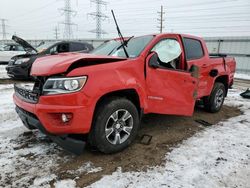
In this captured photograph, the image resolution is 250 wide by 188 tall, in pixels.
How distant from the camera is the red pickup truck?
2891mm

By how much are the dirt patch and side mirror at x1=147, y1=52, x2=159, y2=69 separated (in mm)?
1274

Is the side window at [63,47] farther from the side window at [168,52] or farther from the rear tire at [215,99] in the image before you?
the side window at [168,52]

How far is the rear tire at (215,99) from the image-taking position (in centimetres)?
563

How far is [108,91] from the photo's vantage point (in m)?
3.09

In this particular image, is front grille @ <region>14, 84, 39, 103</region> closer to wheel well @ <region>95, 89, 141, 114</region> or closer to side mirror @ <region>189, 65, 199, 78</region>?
wheel well @ <region>95, 89, 141, 114</region>

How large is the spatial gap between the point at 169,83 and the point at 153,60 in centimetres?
54

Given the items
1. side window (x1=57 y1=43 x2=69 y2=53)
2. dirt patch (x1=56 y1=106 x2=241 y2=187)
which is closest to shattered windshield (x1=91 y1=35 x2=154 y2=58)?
dirt patch (x1=56 y1=106 x2=241 y2=187)

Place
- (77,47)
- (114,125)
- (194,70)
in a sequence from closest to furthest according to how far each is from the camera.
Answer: (114,125)
(194,70)
(77,47)

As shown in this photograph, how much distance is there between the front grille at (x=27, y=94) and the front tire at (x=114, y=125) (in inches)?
32.1

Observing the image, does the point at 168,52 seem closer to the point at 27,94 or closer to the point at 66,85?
the point at 66,85

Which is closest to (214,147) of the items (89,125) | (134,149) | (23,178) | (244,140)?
(244,140)

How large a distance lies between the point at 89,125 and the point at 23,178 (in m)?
0.98

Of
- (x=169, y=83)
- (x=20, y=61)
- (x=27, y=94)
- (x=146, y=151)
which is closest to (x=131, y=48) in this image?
(x=169, y=83)

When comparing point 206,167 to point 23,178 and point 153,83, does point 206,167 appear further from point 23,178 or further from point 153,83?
point 23,178
